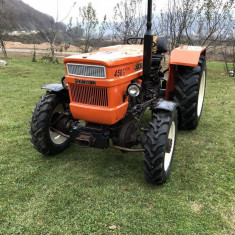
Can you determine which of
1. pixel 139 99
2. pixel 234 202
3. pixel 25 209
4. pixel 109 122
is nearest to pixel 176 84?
pixel 139 99

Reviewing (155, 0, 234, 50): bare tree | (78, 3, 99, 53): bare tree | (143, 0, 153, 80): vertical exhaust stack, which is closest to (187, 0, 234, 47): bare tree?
(155, 0, 234, 50): bare tree

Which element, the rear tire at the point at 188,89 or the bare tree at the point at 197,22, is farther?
the bare tree at the point at 197,22

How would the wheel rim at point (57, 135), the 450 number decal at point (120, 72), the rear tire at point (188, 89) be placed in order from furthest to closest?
the rear tire at point (188, 89)
the wheel rim at point (57, 135)
the 450 number decal at point (120, 72)

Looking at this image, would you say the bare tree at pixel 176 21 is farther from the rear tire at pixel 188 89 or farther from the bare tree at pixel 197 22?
the rear tire at pixel 188 89

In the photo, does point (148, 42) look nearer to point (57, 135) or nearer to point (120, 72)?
point (120, 72)

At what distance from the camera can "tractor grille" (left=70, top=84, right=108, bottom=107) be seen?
266 cm

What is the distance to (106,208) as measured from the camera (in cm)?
252

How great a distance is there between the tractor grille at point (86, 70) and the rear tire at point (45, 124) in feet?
2.39

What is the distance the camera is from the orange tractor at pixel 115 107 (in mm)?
2627

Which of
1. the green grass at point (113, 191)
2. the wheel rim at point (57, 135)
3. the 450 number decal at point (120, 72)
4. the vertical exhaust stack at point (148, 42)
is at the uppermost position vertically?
the vertical exhaust stack at point (148, 42)

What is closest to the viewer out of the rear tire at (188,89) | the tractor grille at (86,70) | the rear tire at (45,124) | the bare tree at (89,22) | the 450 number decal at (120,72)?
the tractor grille at (86,70)

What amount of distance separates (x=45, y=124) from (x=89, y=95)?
850 mm

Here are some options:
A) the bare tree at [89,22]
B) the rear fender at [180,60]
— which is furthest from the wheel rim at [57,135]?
the bare tree at [89,22]

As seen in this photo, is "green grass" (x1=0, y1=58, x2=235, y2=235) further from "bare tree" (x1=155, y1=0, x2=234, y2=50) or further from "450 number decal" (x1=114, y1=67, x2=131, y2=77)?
"bare tree" (x1=155, y1=0, x2=234, y2=50)
